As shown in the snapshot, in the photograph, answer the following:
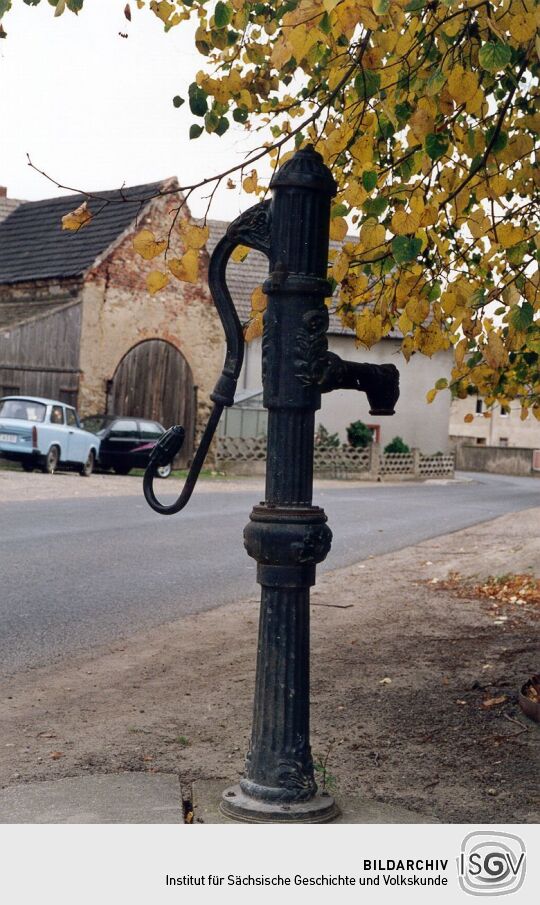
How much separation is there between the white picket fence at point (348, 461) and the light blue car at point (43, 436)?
7997 mm

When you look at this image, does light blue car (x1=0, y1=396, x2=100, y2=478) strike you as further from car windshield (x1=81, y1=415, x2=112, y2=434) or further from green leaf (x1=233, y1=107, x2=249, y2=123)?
green leaf (x1=233, y1=107, x2=249, y2=123)

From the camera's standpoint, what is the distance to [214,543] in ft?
45.6

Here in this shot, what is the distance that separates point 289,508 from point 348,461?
35.4 metres

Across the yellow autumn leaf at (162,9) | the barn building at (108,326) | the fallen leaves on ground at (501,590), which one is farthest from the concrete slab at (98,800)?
the barn building at (108,326)

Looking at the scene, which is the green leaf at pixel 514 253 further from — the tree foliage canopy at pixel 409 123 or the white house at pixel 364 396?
the white house at pixel 364 396

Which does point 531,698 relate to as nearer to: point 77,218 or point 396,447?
point 77,218

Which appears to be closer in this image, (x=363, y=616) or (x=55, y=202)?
(x=363, y=616)

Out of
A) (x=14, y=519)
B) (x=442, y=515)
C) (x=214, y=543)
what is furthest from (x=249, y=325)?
(x=442, y=515)

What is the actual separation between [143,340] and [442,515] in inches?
553

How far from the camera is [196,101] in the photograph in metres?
5.46

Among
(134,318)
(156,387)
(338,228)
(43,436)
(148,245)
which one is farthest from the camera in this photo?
(156,387)

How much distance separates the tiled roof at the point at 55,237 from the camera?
1261 inches

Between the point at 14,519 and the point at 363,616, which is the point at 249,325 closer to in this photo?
the point at 363,616
